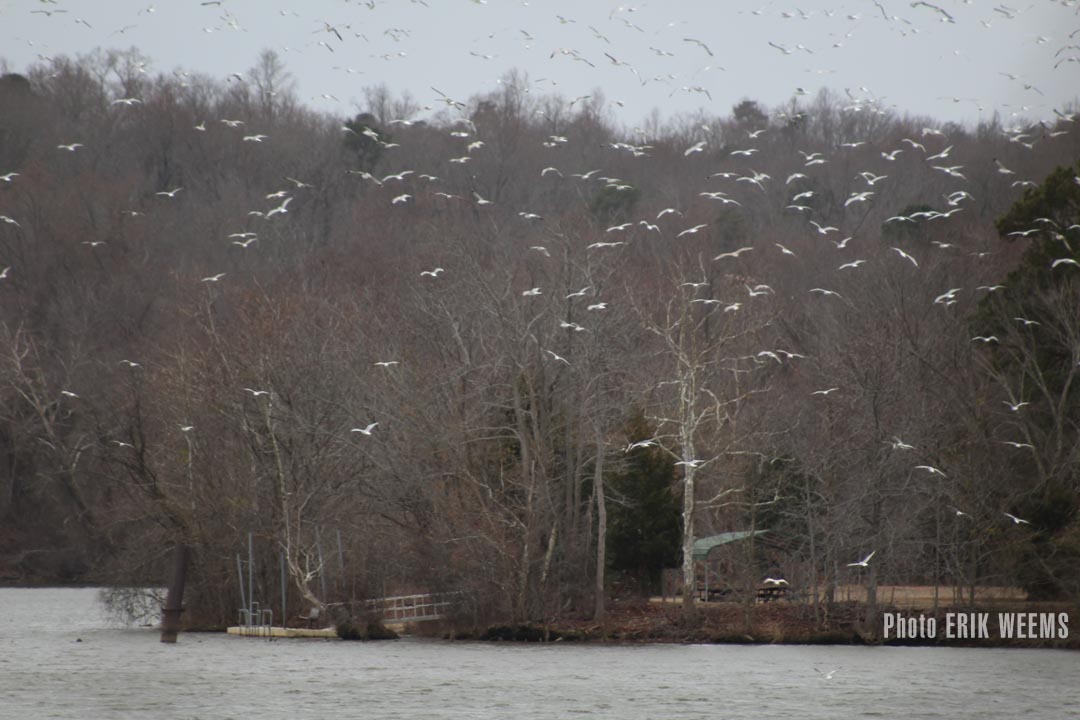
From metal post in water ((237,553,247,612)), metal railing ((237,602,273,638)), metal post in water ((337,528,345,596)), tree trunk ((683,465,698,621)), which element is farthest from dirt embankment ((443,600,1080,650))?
metal post in water ((237,553,247,612))

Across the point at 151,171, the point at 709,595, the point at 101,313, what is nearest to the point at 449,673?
the point at 709,595

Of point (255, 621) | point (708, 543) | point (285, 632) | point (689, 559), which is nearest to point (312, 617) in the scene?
point (285, 632)

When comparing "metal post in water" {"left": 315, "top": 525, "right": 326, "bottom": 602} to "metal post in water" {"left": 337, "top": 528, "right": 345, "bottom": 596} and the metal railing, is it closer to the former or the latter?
"metal post in water" {"left": 337, "top": 528, "right": 345, "bottom": 596}

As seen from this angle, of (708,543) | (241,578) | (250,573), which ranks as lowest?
(241,578)

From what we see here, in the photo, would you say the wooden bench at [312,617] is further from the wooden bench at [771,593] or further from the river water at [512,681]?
the wooden bench at [771,593]

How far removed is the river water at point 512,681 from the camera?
30.6 metres

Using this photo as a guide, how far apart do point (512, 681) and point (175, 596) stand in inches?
515

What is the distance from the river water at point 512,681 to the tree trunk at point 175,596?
0.43 metres

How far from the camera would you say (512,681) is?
3556cm

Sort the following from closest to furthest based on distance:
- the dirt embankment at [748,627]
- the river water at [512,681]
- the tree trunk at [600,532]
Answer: the river water at [512,681], the dirt embankment at [748,627], the tree trunk at [600,532]

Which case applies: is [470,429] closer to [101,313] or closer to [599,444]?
[599,444]

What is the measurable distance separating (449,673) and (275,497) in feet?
48.0

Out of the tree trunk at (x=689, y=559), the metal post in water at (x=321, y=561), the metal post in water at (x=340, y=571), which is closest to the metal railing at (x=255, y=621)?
the metal post in water at (x=321, y=561)

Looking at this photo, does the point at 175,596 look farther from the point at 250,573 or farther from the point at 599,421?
the point at 599,421
